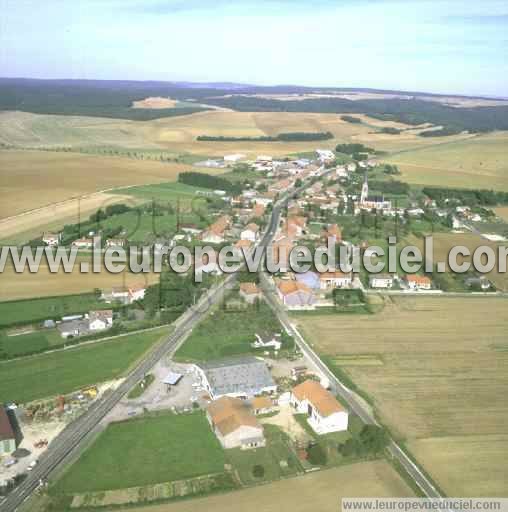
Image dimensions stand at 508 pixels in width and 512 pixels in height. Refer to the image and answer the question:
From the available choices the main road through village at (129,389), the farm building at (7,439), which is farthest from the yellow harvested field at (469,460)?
the farm building at (7,439)

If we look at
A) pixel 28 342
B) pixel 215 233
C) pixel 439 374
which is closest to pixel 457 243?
pixel 215 233

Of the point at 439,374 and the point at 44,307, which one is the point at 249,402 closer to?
the point at 439,374

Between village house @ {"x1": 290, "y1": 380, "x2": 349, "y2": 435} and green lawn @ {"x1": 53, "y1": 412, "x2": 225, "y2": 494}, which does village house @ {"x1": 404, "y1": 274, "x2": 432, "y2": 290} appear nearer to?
village house @ {"x1": 290, "y1": 380, "x2": 349, "y2": 435}

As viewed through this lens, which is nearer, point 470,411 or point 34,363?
point 470,411

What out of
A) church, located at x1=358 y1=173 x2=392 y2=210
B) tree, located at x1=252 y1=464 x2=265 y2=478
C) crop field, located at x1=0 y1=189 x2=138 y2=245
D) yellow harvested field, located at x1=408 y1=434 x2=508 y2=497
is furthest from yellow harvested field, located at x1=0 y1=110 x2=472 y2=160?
tree, located at x1=252 y1=464 x2=265 y2=478

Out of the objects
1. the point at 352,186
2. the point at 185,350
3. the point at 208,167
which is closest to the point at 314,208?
the point at 352,186

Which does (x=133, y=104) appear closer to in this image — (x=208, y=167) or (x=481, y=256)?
(x=208, y=167)

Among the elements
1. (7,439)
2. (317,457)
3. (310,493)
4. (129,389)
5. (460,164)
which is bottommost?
(310,493)

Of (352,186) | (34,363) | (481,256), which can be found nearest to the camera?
(34,363)
